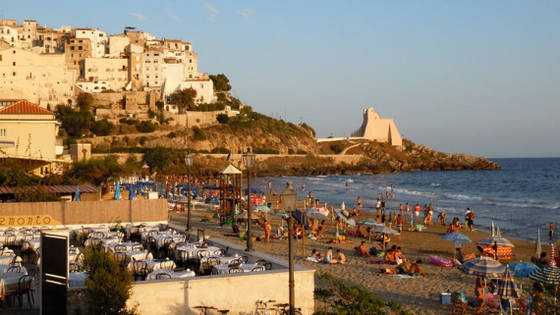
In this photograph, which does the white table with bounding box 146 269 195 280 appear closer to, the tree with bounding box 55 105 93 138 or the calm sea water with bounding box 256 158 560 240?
the calm sea water with bounding box 256 158 560 240

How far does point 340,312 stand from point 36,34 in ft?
314

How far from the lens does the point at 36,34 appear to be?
92875 mm

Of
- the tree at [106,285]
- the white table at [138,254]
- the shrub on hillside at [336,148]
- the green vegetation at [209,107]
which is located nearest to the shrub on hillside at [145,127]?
the green vegetation at [209,107]

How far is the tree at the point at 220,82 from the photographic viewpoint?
9406 cm

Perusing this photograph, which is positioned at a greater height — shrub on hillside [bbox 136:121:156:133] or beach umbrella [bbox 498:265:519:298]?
shrub on hillside [bbox 136:121:156:133]

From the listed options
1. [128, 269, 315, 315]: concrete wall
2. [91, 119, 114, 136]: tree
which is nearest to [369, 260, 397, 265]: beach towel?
[128, 269, 315, 315]: concrete wall

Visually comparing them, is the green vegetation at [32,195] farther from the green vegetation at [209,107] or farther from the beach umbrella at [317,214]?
the green vegetation at [209,107]

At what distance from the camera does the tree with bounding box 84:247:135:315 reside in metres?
8.16

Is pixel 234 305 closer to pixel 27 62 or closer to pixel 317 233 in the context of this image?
pixel 317 233

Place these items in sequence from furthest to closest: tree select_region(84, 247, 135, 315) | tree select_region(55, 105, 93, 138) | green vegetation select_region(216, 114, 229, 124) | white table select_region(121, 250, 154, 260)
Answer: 1. green vegetation select_region(216, 114, 229, 124)
2. tree select_region(55, 105, 93, 138)
3. white table select_region(121, 250, 154, 260)
4. tree select_region(84, 247, 135, 315)

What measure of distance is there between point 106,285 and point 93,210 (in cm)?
1100

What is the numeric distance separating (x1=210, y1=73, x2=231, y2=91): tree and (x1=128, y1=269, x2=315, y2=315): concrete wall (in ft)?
279

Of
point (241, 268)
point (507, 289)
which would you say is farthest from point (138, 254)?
point (507, 289)

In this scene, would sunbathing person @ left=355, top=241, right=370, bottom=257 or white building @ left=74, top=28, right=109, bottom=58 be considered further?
white building @ left=74, top=28, right=109, bottom=58
